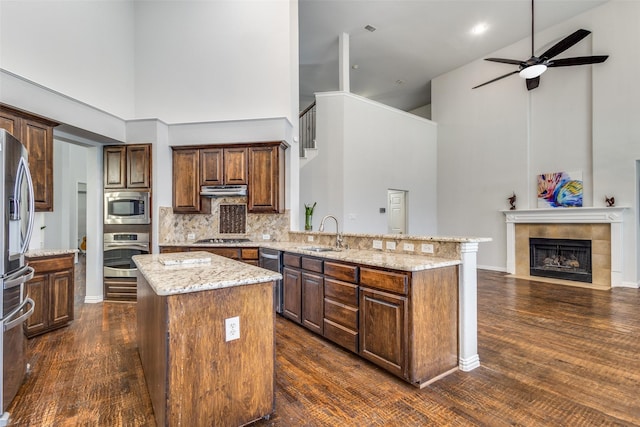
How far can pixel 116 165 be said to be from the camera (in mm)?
4672

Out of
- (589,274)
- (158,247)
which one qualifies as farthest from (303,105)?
(589,274)

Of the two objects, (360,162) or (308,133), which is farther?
(308,133)

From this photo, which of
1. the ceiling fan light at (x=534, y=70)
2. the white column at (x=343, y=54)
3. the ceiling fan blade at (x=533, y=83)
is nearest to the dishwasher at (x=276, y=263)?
the white column at (x=343, y=54)

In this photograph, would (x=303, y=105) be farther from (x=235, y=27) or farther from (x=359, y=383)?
(x=359, y=383)

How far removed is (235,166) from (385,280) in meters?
3.21

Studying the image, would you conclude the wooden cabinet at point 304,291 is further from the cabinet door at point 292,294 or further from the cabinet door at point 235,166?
the cabinet door at point 235,166

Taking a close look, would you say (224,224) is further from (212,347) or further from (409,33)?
(409,33)

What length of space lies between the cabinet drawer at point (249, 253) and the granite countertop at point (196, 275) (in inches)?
70.2

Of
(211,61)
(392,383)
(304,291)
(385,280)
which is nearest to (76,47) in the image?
(211,61)

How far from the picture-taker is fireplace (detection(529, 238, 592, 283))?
572cm

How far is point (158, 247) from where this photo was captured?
464 cm

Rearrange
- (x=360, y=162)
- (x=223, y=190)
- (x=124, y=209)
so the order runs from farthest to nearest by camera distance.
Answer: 1. (x=360, y=162)
2. (x=223, y=190)
3. (x=124, y=209)

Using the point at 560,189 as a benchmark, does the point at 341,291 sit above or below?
below

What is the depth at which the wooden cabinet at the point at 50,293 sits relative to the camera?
3.21m
